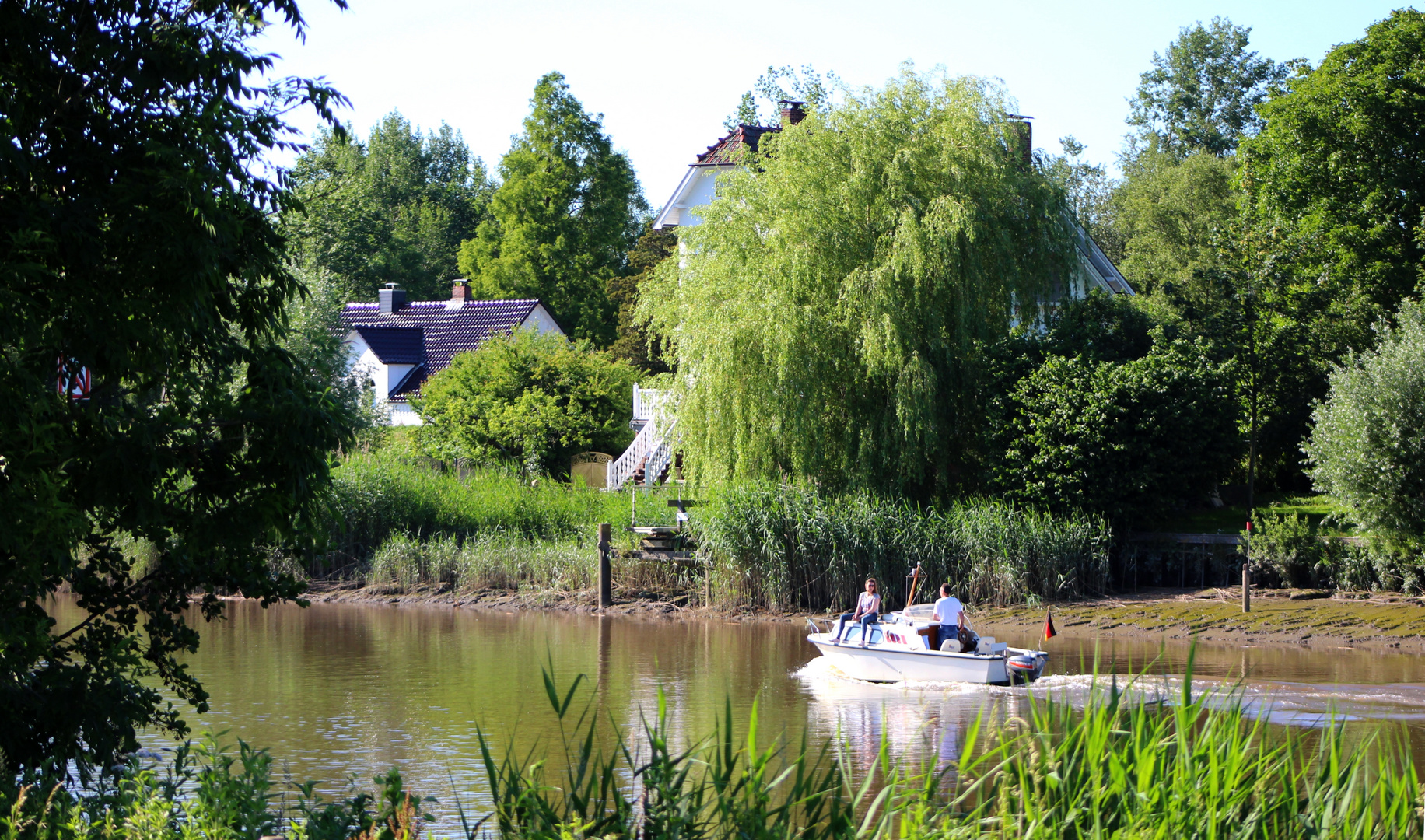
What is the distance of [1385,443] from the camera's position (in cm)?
2355

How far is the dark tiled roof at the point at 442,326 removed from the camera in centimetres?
4978

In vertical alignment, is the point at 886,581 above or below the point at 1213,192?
below

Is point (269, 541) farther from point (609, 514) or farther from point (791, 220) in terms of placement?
point (609, 514)

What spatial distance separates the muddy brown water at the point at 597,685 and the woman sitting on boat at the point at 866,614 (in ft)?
2.23

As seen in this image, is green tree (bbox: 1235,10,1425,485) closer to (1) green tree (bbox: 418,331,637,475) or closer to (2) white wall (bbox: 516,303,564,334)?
(1) green tree (bbox: 418,331,637,475)

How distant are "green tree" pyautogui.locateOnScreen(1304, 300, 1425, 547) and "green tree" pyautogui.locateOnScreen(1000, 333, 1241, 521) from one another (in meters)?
2.82

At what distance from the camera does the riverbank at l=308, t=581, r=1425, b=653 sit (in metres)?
22.8

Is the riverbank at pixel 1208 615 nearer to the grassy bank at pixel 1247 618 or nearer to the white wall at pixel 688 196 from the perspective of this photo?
the grassy bank at pixel 1247 618

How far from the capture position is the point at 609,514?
30.7m

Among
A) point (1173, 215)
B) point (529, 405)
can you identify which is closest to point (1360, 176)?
point (1173, 215)

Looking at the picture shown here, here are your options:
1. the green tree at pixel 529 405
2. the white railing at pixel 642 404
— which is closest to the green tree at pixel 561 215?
the green tree at pixel 529 405

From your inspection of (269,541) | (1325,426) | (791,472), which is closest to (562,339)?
(791,472)

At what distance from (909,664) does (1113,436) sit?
864 cm

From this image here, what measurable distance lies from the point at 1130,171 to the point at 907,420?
39.4 m
